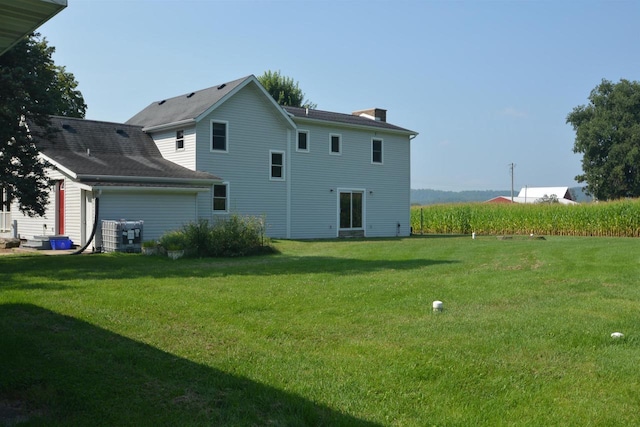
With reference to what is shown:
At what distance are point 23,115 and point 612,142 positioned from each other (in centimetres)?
5667

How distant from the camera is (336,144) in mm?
30031

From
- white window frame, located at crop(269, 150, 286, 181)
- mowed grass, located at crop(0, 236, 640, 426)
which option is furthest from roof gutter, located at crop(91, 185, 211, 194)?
mowed grass, located at crop(0, 236, 640, 426)

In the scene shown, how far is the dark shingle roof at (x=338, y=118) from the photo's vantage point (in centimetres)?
2929

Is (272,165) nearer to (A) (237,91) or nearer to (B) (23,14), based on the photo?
(A) (237,91)

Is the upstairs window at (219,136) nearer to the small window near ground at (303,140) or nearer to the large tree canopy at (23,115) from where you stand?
the small window near ground at (303,140)

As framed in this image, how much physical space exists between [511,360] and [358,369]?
1.63 m

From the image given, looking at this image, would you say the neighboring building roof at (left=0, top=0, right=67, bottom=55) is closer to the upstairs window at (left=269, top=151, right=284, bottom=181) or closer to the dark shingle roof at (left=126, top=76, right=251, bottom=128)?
the dark shingle roof at (left=126, top=76, right=251, bottom=128)

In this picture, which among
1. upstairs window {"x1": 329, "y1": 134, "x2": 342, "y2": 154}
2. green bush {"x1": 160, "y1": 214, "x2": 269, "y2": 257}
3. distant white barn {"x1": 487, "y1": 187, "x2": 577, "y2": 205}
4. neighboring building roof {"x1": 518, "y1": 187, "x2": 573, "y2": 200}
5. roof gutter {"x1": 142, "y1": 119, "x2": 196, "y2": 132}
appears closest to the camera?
green bush {"x1": 160, "y1": 214, "x2": 269, "y2": 257}

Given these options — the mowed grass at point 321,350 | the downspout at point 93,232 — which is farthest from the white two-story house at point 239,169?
the mowed grass at point 321,350

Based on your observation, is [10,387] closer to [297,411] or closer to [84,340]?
[84,340]

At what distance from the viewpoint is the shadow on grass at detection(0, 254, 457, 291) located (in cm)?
1280

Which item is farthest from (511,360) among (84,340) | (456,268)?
(456,268)

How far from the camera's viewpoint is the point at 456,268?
48.1ft

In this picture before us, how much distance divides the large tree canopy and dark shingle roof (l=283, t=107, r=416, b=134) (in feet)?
41.8
